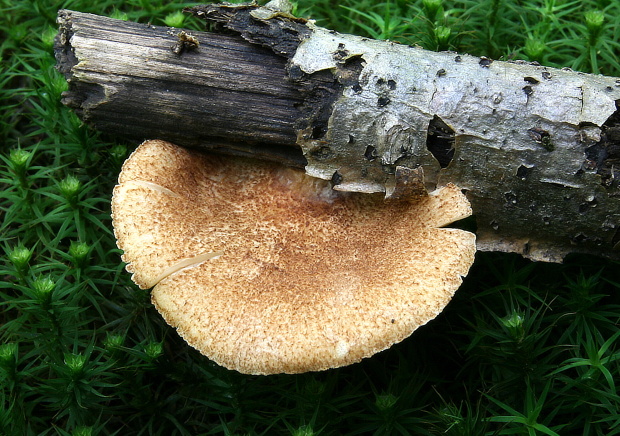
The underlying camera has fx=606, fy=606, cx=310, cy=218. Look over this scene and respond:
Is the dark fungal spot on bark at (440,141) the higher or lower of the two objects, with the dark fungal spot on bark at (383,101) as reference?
lower

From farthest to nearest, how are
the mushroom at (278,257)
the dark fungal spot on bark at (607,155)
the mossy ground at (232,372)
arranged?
the mossy ground at (232,372) → the dark fungal spot on bark at (607,155) → the mushroom at (278,257)

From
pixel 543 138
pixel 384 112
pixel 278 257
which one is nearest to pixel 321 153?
pixel 384 112

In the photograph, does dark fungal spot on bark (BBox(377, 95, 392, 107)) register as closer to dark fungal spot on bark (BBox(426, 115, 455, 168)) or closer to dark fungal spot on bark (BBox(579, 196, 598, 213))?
dark fungal spot on bark (BBox(426, 115, 455, 168))

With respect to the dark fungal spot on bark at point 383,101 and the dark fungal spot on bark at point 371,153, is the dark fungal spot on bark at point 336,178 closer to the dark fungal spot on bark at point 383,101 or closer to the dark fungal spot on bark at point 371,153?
the dark fungal spot on bark at point 371,153

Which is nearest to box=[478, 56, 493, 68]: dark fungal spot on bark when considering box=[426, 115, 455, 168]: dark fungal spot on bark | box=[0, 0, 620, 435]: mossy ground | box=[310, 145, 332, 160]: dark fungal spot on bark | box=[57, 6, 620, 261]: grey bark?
box=[57, 6, 620, 261]: grey bark

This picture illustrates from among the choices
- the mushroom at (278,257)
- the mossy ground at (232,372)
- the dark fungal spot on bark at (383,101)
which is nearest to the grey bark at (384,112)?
the dark fungal spot on bark at (383,101)
